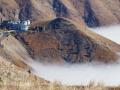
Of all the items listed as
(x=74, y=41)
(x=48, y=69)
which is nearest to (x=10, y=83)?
(x=48, y=69)

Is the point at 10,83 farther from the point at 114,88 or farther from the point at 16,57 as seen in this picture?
the point at 16,57

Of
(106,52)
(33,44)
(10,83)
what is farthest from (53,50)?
(10,83)

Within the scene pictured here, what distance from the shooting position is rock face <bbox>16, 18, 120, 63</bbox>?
5797 inches

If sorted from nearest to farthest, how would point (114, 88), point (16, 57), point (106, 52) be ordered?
point (114, 88) < point (16, 57) < point (106, 52)

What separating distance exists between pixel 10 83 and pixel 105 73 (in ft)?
431

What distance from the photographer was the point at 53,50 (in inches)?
5807

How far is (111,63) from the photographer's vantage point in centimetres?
15100

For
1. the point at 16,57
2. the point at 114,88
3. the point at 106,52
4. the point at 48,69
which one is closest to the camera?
the point at 114,88

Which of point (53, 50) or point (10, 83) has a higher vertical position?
point (10, 83)

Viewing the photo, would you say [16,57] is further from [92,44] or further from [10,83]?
[10,83]

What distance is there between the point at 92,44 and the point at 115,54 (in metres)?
7.88

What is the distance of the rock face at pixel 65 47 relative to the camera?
147250 mm

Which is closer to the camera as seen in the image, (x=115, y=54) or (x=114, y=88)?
(x=114, y=88)

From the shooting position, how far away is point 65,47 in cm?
14950
